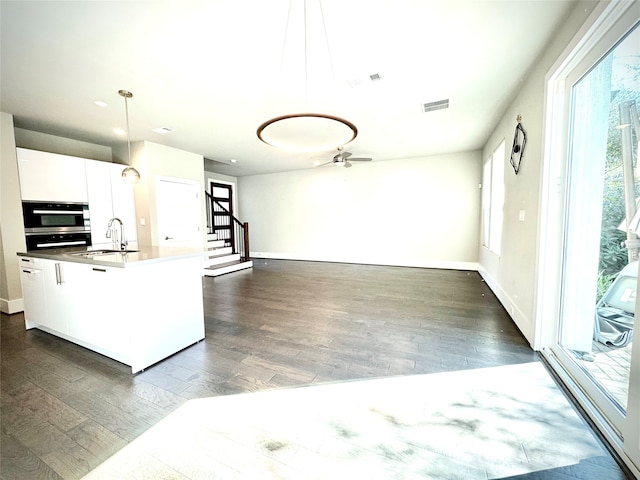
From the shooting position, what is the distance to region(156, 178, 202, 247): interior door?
5.05 meters

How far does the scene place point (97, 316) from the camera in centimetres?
223

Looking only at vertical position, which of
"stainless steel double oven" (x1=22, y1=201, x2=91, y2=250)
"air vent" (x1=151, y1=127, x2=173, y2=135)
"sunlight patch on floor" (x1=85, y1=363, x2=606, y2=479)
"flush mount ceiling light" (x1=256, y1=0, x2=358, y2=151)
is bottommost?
"sunlight patch on floor" (x1=85, y1=363, x2=606, y2=479)

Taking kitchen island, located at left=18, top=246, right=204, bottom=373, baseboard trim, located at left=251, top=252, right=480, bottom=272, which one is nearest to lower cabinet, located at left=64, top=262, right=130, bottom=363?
kitchen island, located at left=18, top=246, right=204, bottom=373

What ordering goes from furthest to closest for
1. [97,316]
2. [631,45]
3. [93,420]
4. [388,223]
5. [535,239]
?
[388,223], [535,239], [97,316], [93,420], [631,45]

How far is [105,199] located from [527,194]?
20.7ft

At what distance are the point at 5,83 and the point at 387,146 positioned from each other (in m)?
5.45

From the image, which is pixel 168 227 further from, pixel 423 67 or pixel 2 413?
pixel 423 67

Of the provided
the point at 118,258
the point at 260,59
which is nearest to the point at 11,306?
the point at 118,258

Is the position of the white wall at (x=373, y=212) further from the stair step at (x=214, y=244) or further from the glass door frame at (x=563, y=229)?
the glass door frame at (x=563, y=229)

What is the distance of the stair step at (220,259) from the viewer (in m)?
6.09

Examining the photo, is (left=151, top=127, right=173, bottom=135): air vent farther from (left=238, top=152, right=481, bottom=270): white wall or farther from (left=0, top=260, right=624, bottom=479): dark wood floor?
(left=238, top=152, right=481, bottom=270): white wall

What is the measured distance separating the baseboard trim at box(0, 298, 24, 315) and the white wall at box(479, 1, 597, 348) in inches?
251

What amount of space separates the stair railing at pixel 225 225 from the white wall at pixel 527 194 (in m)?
5.95

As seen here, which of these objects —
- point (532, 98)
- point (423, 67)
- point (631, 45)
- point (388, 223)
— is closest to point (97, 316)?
point (423, 67)
